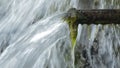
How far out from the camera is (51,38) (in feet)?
9.18

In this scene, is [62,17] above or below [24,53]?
above

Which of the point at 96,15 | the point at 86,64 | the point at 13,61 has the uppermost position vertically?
the point at 96,15

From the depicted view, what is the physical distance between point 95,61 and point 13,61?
93cm

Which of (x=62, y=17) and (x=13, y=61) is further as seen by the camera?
(x=13, y=61)

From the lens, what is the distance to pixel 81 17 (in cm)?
210

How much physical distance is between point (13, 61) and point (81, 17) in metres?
0.98

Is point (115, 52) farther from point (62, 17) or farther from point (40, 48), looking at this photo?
point (62, 17)

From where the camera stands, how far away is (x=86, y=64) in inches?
133

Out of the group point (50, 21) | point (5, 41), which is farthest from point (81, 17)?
point (5, 41)

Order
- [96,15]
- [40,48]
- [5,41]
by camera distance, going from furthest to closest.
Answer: [5,41]
[40,48]
[96,15]

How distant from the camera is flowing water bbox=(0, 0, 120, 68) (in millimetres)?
2787

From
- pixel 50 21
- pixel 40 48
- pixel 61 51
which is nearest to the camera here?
pixel 50 21

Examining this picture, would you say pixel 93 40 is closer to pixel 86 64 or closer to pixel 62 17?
pixel 86 64

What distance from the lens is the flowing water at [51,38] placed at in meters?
A: 2.79
